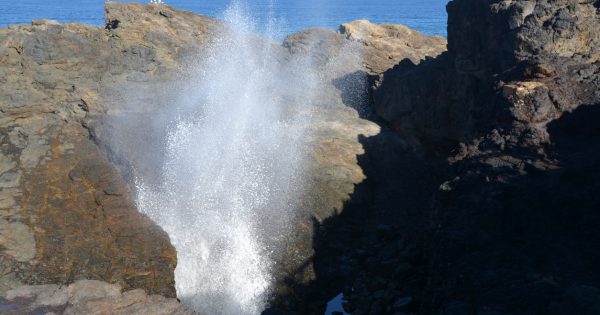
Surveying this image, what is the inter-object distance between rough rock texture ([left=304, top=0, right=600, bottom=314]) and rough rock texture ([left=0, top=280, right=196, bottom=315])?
11.1 ft

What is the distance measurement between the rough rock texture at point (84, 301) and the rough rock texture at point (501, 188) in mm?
3384

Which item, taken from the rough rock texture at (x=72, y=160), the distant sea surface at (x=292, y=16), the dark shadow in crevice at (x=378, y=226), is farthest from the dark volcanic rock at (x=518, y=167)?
the distant sea surface at (x=292, y=16)

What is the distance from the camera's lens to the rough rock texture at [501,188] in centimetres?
759

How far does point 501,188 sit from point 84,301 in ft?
21.1

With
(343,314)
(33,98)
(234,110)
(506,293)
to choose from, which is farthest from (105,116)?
(506,293)

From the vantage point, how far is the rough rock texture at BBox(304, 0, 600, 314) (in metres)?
7.59

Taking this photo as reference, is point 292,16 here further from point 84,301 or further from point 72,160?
point 84,301

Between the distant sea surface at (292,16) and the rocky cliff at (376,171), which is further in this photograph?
the distant sea surface at (292,16)

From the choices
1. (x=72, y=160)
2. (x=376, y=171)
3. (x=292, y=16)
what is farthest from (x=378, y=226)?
(x=292, y=16)

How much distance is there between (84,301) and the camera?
9305 mm

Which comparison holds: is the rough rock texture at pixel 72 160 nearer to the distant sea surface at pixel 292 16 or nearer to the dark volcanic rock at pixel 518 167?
the dark volcanic rock at pixel 518 167

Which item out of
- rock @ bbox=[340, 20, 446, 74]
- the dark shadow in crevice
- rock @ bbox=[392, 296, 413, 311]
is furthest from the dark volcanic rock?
rock @ bbox=[340, 20, 446, 74]

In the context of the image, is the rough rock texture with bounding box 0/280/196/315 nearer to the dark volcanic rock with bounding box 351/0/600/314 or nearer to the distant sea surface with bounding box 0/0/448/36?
the dark volcanic rock with bounding box 351/0/600/314

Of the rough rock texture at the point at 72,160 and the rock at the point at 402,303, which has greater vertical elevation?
the rough rock texture at the point at 72,160
